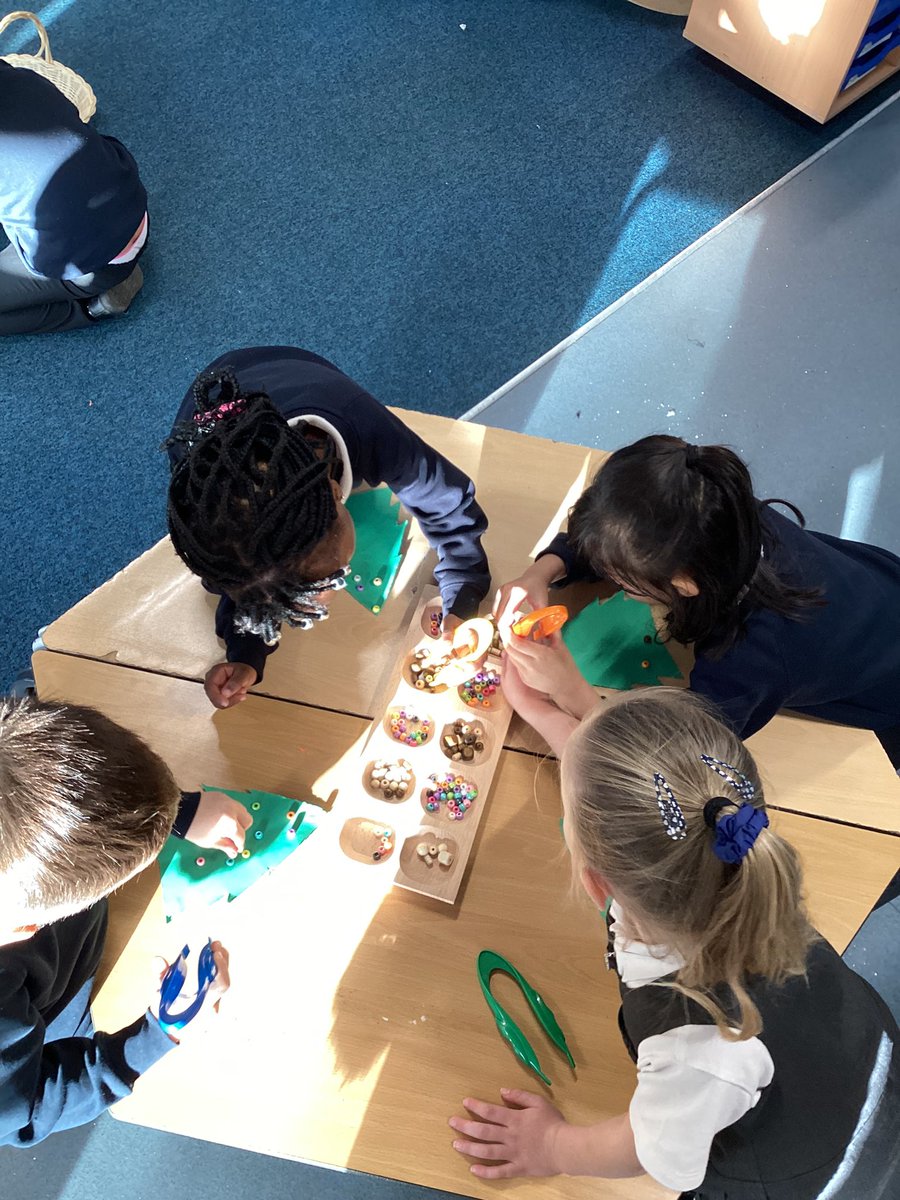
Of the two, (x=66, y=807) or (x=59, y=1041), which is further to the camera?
(x=59, y=1041)

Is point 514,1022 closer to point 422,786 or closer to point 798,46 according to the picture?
point 422,786

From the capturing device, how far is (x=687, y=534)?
104cm

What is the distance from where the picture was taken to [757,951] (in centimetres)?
83

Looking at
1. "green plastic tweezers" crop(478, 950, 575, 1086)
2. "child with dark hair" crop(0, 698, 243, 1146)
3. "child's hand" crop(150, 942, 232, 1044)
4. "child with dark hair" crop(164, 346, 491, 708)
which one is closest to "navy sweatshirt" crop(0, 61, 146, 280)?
"child with dark hair" crop(164, 346, 491, 708)

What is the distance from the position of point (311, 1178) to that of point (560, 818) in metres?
0.75

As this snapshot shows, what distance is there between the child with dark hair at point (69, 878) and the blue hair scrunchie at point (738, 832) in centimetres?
54

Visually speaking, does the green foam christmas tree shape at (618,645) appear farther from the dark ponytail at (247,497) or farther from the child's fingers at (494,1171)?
the child's fingers at (494,1171)

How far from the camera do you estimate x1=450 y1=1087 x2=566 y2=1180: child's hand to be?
938 mm

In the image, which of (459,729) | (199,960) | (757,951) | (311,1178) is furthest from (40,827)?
(311,1178)

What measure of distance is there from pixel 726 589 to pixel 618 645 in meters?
0.18

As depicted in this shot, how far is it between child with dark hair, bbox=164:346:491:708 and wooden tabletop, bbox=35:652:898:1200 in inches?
6.6

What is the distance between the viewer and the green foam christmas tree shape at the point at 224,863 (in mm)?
1069

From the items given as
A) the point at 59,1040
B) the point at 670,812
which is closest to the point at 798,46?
the point at 670,812

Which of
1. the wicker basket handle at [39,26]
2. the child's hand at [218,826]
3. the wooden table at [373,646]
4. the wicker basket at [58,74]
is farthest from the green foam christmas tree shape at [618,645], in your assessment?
the wicker basket handle at [39,26]
